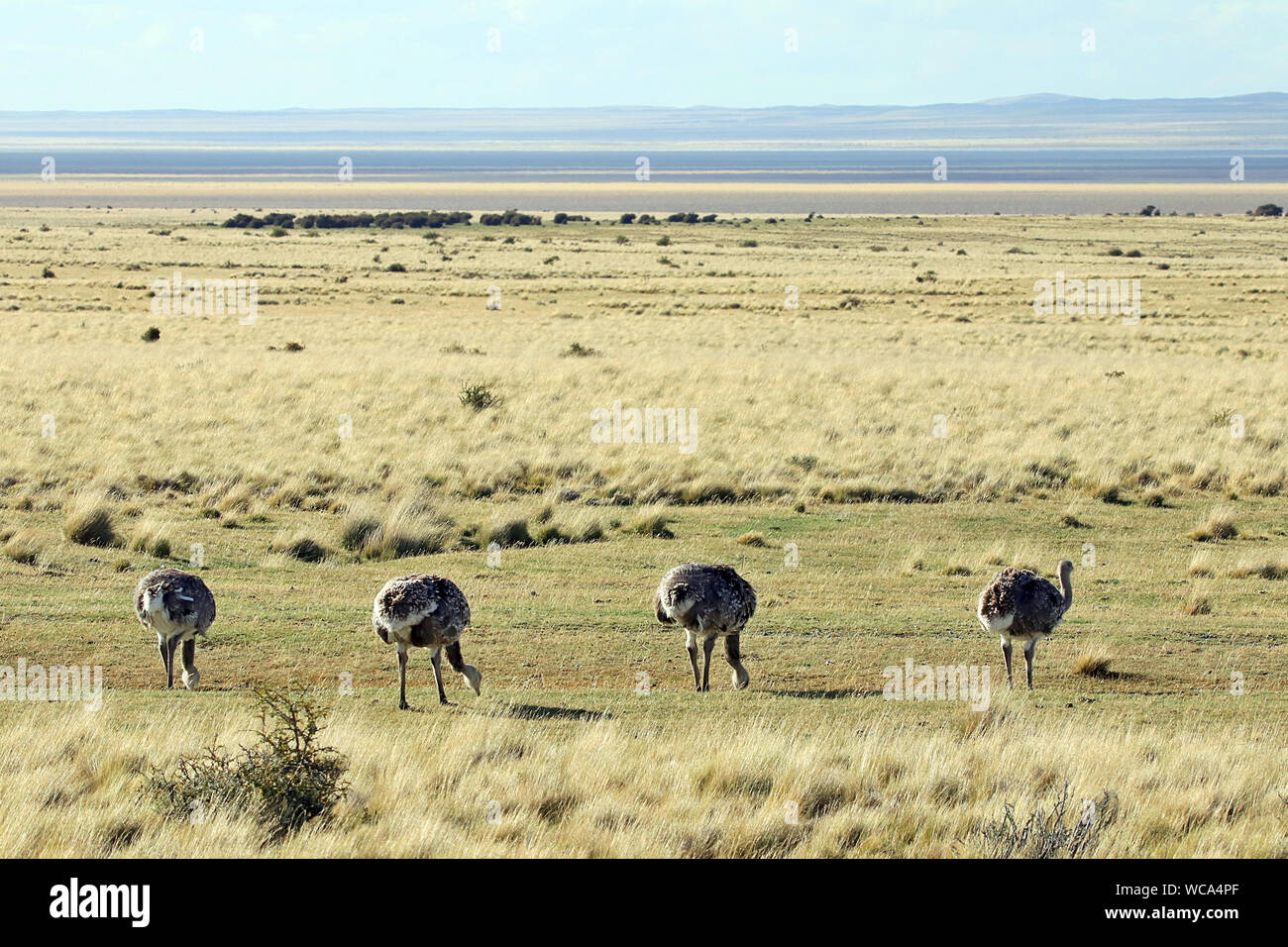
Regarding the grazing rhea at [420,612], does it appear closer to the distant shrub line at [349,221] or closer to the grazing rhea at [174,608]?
the grazing rhea at [174,608]

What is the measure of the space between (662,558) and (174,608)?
7660mm

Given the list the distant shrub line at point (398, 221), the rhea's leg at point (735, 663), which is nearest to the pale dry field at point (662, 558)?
the rhea's leg at point (735, 663)

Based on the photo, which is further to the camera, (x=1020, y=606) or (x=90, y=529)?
(x=90, y=529)

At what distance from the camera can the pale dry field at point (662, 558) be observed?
811 centimetres

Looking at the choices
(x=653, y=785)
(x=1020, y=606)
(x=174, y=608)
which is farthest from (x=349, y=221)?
(x=653, y=785)

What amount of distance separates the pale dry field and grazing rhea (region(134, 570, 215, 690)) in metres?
0.47

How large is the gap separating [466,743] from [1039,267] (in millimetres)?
65452

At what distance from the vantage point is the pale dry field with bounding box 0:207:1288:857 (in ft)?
26.6

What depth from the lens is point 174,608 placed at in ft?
33.0

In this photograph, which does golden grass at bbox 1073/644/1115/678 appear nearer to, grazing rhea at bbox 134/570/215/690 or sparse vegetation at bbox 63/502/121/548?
grazing rhea at bbox 134/570/215/690

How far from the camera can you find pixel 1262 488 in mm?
21625

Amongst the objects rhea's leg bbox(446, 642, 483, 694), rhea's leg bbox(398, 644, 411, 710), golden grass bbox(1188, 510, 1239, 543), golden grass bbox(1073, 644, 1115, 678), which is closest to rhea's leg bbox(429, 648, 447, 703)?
rhea's leg bbox(446, 642, 483, 694)

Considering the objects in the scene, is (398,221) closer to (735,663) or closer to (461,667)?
(735,663)
